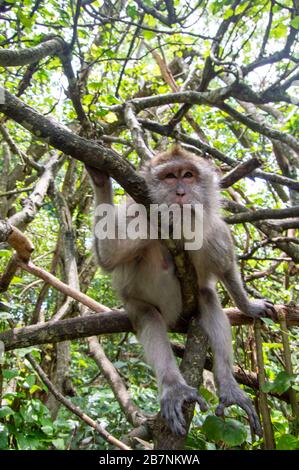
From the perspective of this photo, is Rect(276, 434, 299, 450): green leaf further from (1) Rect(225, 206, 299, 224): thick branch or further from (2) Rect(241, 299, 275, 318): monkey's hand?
(1) Rect(225, 206, 299, 224): thick branch

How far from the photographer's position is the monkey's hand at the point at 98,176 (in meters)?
2.69

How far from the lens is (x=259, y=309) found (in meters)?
3.72

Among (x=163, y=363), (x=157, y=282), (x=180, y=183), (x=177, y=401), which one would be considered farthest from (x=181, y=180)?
(x=177, y=401)

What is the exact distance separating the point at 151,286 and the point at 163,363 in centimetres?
72

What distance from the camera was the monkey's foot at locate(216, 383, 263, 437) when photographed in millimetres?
3049

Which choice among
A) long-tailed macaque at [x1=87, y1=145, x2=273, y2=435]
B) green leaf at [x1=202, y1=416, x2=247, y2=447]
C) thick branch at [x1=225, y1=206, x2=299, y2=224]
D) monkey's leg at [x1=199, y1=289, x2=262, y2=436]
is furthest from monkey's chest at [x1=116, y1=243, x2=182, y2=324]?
green leaf at [x1=202, y1=416, x2=247, y2=447]

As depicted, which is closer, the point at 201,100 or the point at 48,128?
the point at 48,128

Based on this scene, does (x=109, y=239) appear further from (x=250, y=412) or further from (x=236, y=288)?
(x=250, y=412)

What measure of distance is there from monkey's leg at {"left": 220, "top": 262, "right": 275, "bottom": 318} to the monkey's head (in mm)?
649

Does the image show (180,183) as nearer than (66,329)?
No
